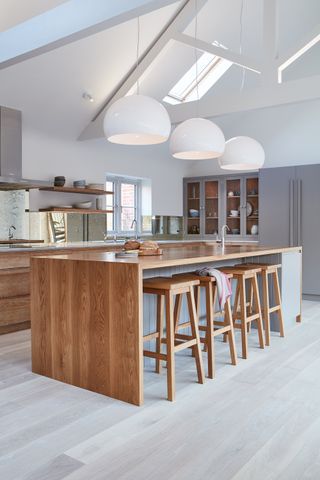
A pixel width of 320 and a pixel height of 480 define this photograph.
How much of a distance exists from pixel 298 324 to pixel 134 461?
10.6ft

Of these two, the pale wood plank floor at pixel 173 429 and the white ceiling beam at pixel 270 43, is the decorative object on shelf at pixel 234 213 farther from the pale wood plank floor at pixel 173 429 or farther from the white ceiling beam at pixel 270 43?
the pale wood plank floor at pixel 173 429

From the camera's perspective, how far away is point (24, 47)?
3336 millimetres

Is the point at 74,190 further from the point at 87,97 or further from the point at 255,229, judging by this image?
the point at 255,229

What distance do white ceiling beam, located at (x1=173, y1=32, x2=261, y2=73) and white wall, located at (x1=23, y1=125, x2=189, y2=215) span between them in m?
1.98

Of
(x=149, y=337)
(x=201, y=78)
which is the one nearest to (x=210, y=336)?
(x=149, y=337)

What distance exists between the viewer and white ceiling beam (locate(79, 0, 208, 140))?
584 cm

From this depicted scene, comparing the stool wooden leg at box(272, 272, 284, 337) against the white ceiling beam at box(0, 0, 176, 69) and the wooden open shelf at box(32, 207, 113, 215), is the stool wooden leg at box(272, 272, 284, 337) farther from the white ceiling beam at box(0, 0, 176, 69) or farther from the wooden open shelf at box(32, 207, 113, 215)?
the wooden open shelf at box(32, 207, 113, 215)

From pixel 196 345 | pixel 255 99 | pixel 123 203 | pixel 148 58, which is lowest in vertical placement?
pixel 196 345

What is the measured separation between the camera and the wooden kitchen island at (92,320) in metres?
2.63

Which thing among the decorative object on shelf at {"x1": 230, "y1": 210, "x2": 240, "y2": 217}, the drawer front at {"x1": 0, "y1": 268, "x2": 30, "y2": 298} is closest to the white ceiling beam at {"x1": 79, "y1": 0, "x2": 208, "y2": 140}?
the drawer front at {"x1": 0, "y1": 268, "x2": 30, "y2": 298}

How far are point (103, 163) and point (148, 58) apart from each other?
1.76m

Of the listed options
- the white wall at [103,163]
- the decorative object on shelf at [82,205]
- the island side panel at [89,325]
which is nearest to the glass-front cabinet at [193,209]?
the white wall at [103,163]

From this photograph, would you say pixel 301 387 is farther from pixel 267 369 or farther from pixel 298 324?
pixel 298 324

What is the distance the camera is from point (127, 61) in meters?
6.02
